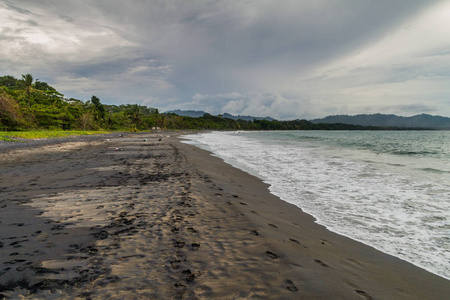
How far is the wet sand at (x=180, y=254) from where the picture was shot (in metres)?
2.78

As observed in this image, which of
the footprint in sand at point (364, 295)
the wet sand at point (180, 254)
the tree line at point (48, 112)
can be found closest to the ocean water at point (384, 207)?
the wet sand at point (180, 254)

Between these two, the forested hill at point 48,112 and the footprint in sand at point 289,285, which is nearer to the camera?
the footprint in sand at point 289,285

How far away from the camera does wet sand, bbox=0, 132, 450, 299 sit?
2777mm

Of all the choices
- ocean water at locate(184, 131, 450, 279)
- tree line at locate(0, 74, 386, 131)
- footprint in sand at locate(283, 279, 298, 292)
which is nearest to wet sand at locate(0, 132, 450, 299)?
footprint in sand at locate(283, 279, 298, 292)

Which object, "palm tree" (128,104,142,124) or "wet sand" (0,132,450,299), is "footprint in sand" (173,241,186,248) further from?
"palm tree" (128,104,142,124)

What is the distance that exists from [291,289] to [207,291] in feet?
3.80

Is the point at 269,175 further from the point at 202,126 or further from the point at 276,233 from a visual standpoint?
the point at 202,126

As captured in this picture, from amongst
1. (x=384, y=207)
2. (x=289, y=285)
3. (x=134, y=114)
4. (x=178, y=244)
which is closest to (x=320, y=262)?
(x=289, y=285)

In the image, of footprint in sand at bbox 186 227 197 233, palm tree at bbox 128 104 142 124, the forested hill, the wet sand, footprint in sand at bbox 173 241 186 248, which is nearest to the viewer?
the wet sand

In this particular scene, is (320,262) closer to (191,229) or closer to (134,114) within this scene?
(191,229)

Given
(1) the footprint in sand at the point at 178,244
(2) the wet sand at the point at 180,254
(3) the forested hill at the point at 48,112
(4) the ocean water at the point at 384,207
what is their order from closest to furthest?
1. (2) the wet sand at the point at 180,254
2. (1) the footprint in sand at the point at 178,244
3. (4) the ocean water at the point at 384,207
4. (3) the forested hill at the point at 48,112

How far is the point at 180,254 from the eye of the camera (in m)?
3.55

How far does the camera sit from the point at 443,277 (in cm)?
365

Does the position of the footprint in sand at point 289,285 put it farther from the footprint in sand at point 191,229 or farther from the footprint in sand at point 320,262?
the footprint in sand at point 191,229
